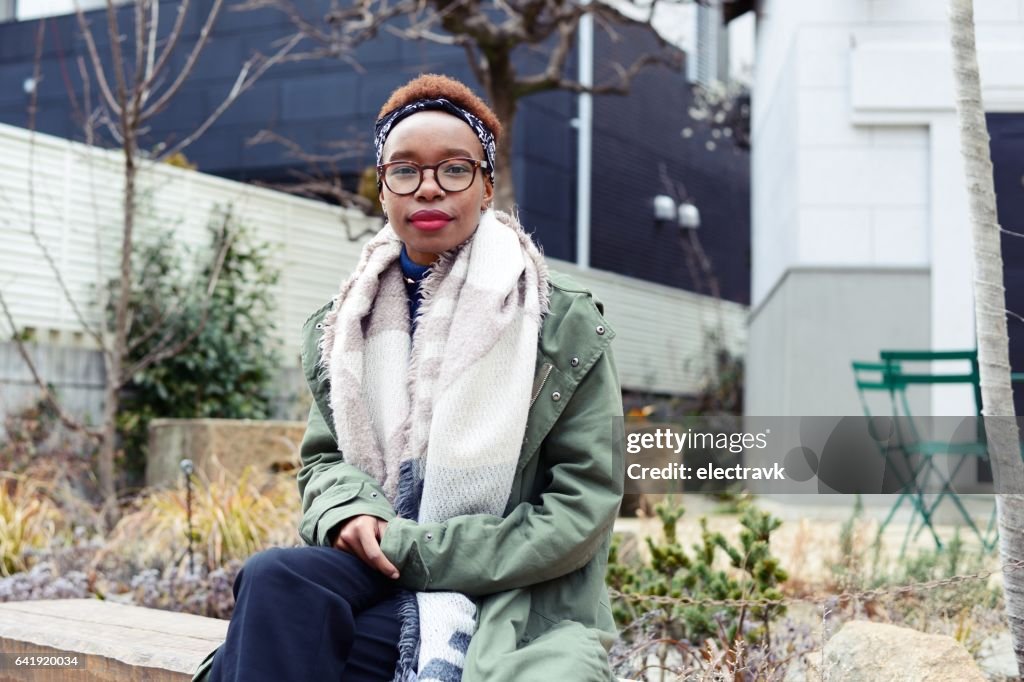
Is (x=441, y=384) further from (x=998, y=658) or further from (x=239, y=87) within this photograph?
(x=239, y=87)

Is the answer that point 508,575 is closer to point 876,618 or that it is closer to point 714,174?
point 876,618

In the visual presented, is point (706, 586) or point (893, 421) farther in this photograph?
point (893, 421)

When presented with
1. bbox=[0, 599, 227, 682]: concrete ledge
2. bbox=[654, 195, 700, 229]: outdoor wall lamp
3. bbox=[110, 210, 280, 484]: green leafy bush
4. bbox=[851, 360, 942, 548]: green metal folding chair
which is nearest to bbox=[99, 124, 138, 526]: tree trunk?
bbox=[110, 210, 280, 484]: green leafy bush

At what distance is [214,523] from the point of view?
518cm

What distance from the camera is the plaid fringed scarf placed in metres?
2.21

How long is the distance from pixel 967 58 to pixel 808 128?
5.44 metres

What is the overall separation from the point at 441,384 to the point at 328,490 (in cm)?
31

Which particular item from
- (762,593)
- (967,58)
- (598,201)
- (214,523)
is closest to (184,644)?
(762,593)

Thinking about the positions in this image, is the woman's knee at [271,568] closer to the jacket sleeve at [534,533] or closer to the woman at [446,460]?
the woman at [446,460]

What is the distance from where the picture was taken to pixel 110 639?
3.15 m

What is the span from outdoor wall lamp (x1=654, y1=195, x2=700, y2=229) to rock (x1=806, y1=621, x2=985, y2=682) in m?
13.8

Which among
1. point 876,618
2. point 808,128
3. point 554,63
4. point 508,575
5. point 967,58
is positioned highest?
point 554,63

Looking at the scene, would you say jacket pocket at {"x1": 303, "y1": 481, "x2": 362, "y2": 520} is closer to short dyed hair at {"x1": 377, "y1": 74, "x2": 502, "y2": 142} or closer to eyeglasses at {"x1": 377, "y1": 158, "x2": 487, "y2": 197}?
eyeglasses at {"x1": 377, "y1": 158, "x2": 487, "y2": 197}

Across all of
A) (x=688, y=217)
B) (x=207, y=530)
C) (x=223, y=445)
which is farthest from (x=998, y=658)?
(x=688, y=217)
